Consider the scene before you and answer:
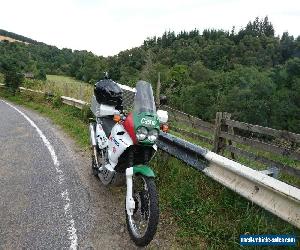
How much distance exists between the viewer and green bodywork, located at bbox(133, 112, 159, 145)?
13.5 feet

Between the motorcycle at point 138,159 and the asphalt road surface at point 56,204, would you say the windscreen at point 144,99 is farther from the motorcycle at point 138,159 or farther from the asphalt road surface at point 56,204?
the asphalt road surface at point 56,204

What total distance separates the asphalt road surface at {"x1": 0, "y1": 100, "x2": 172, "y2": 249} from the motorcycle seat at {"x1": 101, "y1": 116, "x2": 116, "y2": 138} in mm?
1006

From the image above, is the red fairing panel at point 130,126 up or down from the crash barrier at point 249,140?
up

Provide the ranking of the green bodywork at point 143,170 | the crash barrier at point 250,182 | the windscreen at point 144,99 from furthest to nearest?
the windscreen at point 144,99 < the green bodywork at point 143,170 < the crash barrier at point 250,182

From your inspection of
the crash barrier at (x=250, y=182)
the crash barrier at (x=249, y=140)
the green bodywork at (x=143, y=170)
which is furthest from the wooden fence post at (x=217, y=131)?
the green bodywork at (x=143, y=170)

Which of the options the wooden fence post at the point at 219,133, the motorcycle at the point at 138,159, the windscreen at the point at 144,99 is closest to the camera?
the motorcycle at the point at 138,159

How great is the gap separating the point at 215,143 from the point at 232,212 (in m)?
3.58

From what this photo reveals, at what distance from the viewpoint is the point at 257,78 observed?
2820 inches

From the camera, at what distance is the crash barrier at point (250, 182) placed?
345 cm

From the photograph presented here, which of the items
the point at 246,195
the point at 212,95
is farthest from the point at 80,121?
the point at 212,95

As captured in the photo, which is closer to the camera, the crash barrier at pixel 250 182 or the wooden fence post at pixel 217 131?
the crash barrier at pixel 250 182

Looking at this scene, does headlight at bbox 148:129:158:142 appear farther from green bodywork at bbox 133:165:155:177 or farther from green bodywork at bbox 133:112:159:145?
green bodywork at bbox 133:165:155:177

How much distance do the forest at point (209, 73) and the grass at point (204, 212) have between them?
22691 millimetres

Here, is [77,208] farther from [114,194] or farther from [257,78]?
[257,78]
